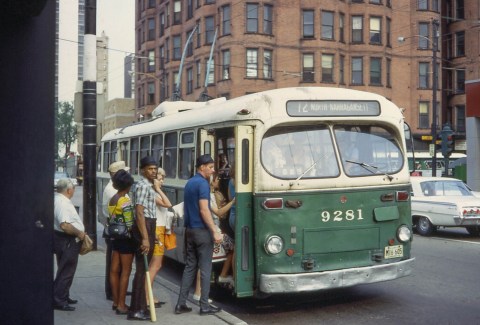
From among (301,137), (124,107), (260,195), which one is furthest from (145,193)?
(124,107)

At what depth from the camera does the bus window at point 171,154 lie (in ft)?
35.3

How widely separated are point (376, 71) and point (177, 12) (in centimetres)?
1730

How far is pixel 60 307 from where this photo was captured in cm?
757

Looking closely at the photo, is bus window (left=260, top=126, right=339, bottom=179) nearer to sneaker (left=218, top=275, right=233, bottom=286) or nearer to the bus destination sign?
the bus destination sign

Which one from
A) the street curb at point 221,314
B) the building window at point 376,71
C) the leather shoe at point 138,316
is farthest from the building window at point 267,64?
the leather shoe at point 138,316

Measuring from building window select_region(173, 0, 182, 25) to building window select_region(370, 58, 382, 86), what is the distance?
642 inches

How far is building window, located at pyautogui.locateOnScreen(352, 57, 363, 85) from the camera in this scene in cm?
4669

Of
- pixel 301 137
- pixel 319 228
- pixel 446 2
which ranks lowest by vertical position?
pixel 319 228

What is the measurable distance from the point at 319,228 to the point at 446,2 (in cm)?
→ 5032

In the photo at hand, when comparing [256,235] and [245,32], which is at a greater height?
[245,32]

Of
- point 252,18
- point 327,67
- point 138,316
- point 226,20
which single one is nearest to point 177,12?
point 226,20

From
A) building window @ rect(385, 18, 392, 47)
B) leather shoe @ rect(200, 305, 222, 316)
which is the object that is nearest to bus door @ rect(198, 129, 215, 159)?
leather shoe @ rect(200, 305, 222, 316)

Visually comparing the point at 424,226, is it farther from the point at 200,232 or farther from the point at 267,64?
the point at 267,64

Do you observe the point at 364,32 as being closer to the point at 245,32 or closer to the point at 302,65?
the point at 302,65
